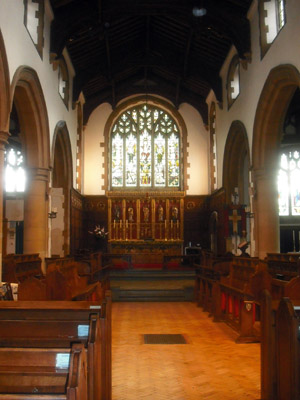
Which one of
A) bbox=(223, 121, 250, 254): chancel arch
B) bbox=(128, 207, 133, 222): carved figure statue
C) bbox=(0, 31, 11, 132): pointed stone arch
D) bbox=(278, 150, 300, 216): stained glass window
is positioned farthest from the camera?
bbox=(128, 207, 133, 222): carved figure statue

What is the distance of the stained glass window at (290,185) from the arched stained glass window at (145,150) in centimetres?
429

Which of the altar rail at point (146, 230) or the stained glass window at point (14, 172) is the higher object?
the stained glass window at point (14, 172)

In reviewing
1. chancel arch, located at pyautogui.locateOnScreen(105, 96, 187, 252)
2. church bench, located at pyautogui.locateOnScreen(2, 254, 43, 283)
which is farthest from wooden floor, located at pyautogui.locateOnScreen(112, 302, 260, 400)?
chancel arch, located at pyautogui.locateOnScreen(105, 96, 187, 252)

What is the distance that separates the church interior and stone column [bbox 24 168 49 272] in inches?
1.3

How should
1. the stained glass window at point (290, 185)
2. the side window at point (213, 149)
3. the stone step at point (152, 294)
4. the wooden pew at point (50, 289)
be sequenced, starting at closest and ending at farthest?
the wooden pew at point (50, 289) → the stone step at point (152, 294) → the stained glass window at point (290, 185) → the side window at point (213, 149)

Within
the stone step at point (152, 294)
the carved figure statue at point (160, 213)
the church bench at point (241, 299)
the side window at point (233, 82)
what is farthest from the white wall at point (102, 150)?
the church bench at point (241, 299)

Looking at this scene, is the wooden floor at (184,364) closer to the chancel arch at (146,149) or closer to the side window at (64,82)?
the side window at (64,82)

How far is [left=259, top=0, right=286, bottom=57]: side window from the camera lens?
10383 millimetres

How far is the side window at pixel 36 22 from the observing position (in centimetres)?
1023

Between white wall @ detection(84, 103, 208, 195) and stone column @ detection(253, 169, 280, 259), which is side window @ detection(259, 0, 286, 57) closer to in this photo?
stone column @ detection(253, 169, 280, 259)

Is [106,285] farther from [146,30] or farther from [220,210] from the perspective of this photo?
[146,30]

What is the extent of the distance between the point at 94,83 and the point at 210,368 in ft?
46.8

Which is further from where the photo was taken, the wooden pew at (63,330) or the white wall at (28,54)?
the white wall at (28,54)

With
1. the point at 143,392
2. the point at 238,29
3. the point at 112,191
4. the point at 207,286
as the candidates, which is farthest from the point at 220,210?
the point at 143,392
